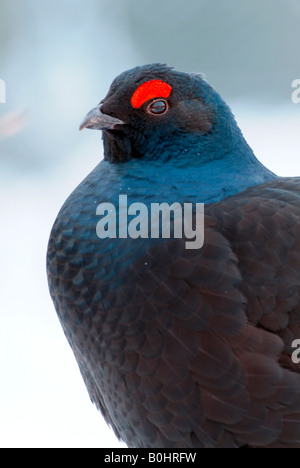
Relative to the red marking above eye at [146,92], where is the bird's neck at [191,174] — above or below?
below

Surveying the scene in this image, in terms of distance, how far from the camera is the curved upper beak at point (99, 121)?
4.37 ft

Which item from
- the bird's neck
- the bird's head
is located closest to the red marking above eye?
the bird's head

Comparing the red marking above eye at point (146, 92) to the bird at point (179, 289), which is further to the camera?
the red marking above eye at point (146, 92)

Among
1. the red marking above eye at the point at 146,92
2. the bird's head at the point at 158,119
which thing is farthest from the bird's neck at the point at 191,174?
the red marking above eye at the point at 146,92

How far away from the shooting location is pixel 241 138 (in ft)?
4.78

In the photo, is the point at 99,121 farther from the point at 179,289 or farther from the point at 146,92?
the point at 179,289

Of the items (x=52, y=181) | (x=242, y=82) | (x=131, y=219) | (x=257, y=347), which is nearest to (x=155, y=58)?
(x=242, y=82)

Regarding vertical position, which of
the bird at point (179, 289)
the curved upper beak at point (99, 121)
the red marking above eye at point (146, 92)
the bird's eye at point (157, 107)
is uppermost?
the red marking above eye at point (146, 92)

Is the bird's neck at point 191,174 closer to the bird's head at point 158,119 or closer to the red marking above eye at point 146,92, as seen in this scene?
the bird's head at point 158,119

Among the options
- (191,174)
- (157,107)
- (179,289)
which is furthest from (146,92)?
(179,289)

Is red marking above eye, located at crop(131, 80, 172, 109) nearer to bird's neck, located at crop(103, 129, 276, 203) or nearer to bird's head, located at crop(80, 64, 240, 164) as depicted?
bird's head, located at crop(80, 64, 240, 164)

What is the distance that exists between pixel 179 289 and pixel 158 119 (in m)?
0.39

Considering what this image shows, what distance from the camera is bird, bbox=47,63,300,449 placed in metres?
1.14
